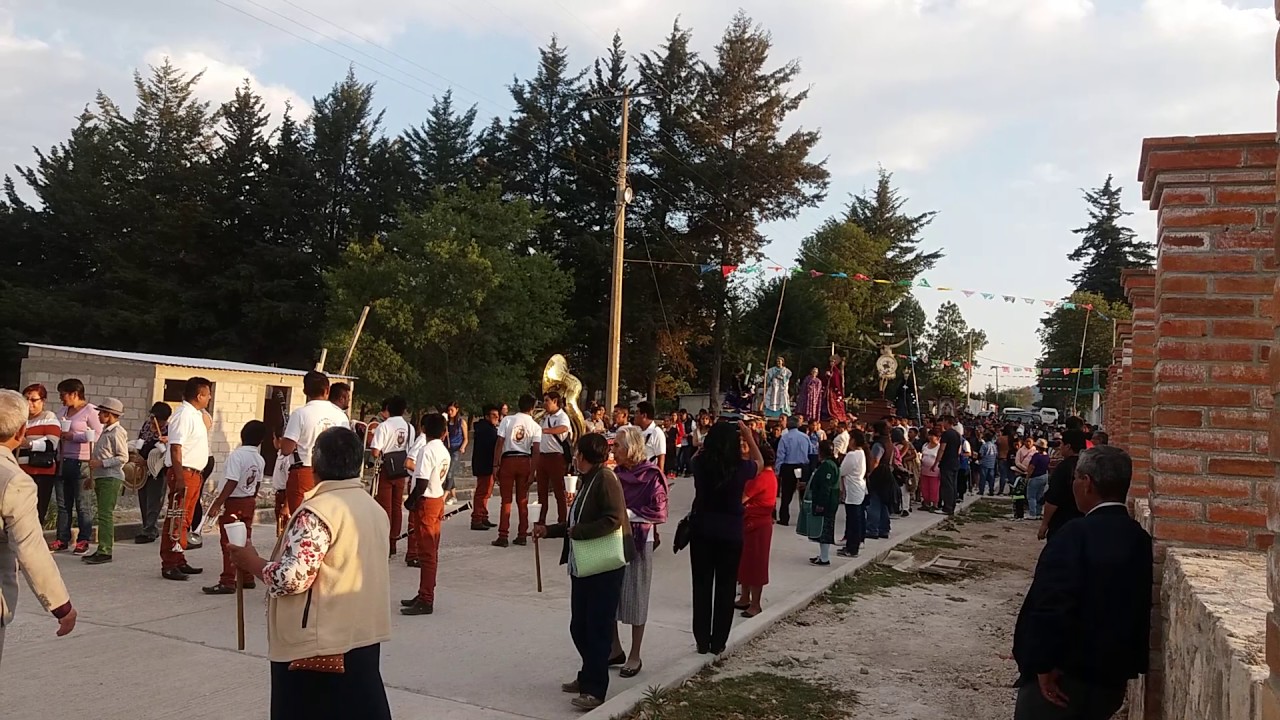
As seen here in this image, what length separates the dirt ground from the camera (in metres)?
5.80

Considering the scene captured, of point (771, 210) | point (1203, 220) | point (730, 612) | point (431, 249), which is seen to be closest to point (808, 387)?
point (431, 249)

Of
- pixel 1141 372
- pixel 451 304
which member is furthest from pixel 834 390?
pixel 1141 372

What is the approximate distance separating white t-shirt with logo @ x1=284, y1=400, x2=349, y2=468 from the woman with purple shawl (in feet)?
8.22

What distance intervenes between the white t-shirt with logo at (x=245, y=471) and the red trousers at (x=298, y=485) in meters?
0.47

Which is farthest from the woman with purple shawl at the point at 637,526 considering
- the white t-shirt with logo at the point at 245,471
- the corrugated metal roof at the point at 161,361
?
the corrugated metal roof at the point at 161,361

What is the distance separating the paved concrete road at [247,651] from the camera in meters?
5.20

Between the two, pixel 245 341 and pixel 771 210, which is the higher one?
pixel 771 210

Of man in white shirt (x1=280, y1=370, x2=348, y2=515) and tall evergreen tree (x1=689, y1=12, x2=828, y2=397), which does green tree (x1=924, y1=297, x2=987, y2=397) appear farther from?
man in white shirt (x1=280, y1=370, x2=348, y2=515)

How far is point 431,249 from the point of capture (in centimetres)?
2973

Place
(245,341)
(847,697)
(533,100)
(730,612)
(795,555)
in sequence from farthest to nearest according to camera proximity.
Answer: (533,100) < (245,341) < (795,555) < (730,612) < (847,697)

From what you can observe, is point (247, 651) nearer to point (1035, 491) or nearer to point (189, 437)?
point (189, 437)

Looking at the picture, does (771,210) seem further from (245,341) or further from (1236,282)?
(1236,282)

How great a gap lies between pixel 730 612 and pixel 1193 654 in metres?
3.96

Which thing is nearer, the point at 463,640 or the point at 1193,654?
the point at 1193,654
